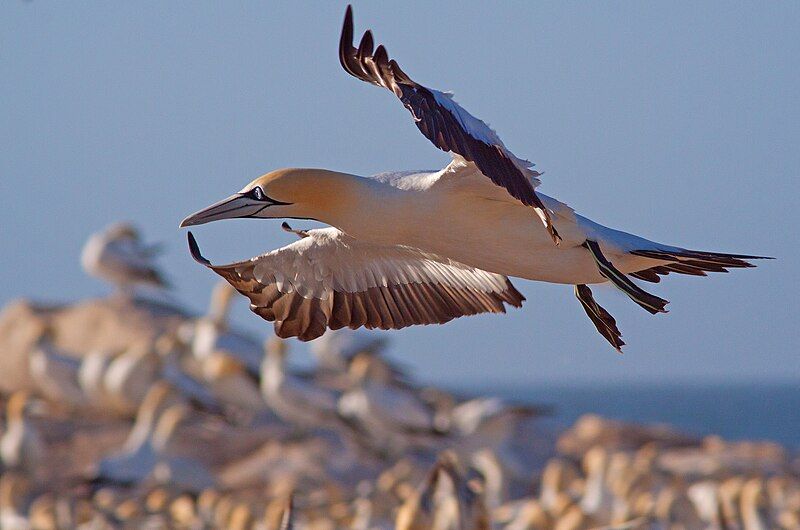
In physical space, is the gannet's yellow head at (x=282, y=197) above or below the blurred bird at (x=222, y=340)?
below

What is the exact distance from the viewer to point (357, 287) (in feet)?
20.5

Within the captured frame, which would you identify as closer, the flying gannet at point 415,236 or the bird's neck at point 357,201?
the flying gannet at point 415,236

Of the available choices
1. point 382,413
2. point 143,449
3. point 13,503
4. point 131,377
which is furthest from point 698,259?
point 131,377

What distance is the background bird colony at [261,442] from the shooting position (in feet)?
42.5

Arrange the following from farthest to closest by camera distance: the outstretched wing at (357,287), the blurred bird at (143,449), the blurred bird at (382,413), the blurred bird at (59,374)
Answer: the blurred bird at (59,374), the blurred bird at (382,413), the blurred bird at (143,449), the outstretched wing at (357,287)

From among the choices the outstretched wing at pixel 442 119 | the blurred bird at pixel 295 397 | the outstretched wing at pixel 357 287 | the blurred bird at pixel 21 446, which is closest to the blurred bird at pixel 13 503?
the blurred bird at pixel 21 446

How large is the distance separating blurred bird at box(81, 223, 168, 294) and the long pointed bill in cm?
1651

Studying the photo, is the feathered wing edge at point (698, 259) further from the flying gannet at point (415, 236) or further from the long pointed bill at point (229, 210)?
the long pointed bill at point (229, 210)

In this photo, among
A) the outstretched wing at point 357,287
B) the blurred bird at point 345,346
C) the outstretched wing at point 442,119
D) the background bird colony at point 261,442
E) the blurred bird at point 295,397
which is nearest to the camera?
the outstretched wing at point 442,119

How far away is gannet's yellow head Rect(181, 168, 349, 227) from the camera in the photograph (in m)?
5.10

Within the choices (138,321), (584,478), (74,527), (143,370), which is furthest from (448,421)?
(74,527)

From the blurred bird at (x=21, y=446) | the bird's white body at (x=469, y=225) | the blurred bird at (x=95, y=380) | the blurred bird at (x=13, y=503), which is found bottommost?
the blurred bird at (x=13, y=503)

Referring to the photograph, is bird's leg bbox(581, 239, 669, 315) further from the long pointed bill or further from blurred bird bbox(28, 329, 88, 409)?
blurred bird bbox(28, 329, 88, 409)

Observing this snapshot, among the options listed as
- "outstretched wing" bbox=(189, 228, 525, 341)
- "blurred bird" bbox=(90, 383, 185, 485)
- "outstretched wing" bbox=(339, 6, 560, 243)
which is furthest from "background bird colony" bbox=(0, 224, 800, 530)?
"outstretched wing" bbox=(339, 6, 560, 243)
